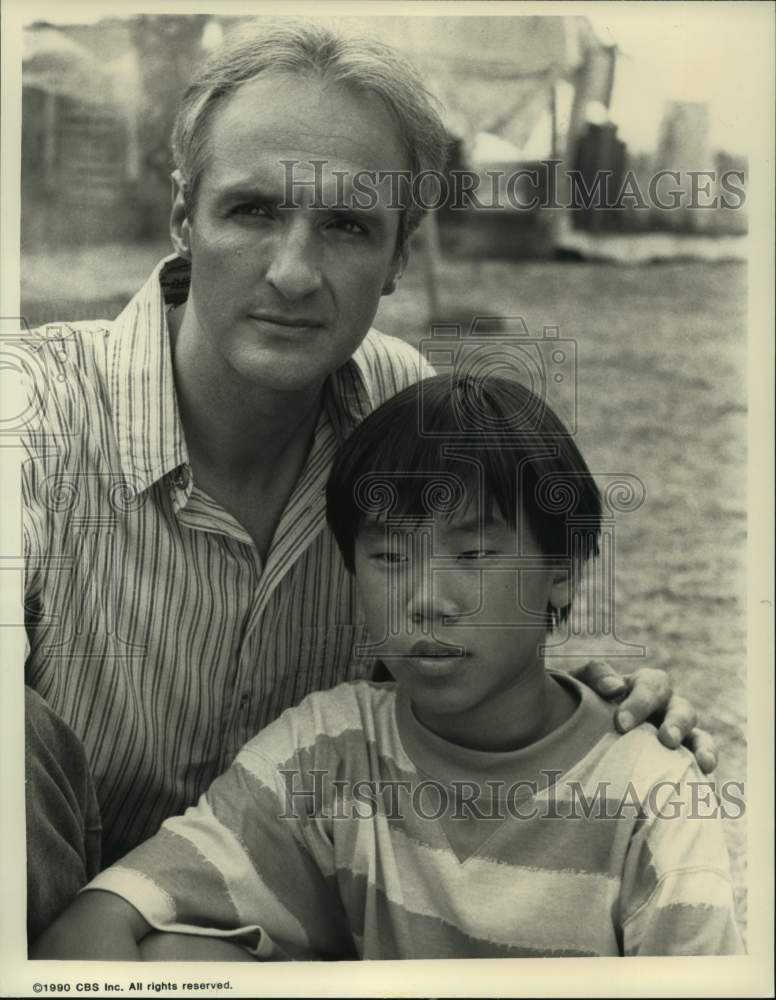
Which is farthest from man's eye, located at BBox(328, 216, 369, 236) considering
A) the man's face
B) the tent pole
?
the tent pole

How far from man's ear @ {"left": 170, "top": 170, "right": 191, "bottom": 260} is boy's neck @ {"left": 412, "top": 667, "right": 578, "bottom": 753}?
883 millimetres

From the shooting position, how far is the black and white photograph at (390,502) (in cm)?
233

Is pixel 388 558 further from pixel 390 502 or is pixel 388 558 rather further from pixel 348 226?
pixel 348 226

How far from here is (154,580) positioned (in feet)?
Result: 7.92

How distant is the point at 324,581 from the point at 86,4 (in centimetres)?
109

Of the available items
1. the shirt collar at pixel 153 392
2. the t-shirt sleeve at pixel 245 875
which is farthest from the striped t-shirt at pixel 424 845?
the shirt collar at pixel 153 392

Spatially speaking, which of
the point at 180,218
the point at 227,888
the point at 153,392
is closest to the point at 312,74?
the point at 180,218

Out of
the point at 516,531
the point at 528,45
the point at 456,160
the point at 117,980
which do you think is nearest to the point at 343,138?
the point at 456,160

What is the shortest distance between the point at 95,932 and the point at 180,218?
1.23 metres

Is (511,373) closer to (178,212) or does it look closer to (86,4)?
(178,212)

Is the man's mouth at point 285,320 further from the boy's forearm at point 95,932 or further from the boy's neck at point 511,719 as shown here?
the boy's forearm at point 95,932

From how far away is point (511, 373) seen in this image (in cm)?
239

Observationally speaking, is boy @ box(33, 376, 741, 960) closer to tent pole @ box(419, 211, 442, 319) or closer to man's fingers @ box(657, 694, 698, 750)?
man's fingers @ box(657, 694, 698, 750)

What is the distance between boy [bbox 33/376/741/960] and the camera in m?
2.32
